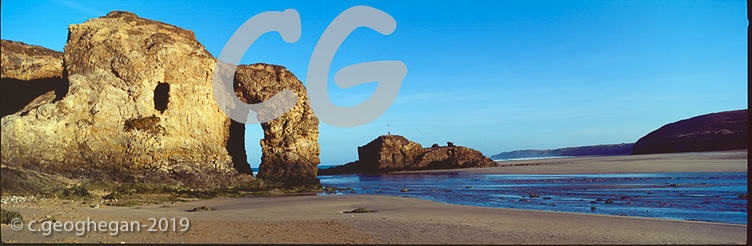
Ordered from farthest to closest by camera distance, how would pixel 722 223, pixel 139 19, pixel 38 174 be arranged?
pixel 139 19
pixel 38 174
pixel 722 223

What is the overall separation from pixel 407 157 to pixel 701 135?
58990 mm

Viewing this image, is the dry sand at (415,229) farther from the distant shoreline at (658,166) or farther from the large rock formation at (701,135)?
the large rock formation at (701,135)

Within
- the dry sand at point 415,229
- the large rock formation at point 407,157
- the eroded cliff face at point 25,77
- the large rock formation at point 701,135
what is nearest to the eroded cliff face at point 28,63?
the eroded cliff face at point 25,77

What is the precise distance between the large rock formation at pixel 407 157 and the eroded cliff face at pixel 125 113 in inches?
1629

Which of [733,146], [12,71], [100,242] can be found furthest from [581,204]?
[733,146]

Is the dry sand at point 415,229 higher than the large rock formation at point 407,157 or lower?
lower

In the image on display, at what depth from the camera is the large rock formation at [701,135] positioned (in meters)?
74.1

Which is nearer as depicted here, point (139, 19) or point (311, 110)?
point (139, 19)

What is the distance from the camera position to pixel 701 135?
3145 inches

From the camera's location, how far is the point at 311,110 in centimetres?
2852

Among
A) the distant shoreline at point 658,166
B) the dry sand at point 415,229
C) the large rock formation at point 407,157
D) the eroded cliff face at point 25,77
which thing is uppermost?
the eroded cliff face at point 25,77

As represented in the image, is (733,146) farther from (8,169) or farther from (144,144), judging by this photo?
(8,169)

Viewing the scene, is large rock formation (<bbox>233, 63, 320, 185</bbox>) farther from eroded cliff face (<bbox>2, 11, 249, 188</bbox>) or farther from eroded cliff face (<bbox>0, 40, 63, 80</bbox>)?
eroded cliff face (<bbox>0, 40, 63, 80</bbox>)

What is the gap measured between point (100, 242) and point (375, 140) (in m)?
61.0
